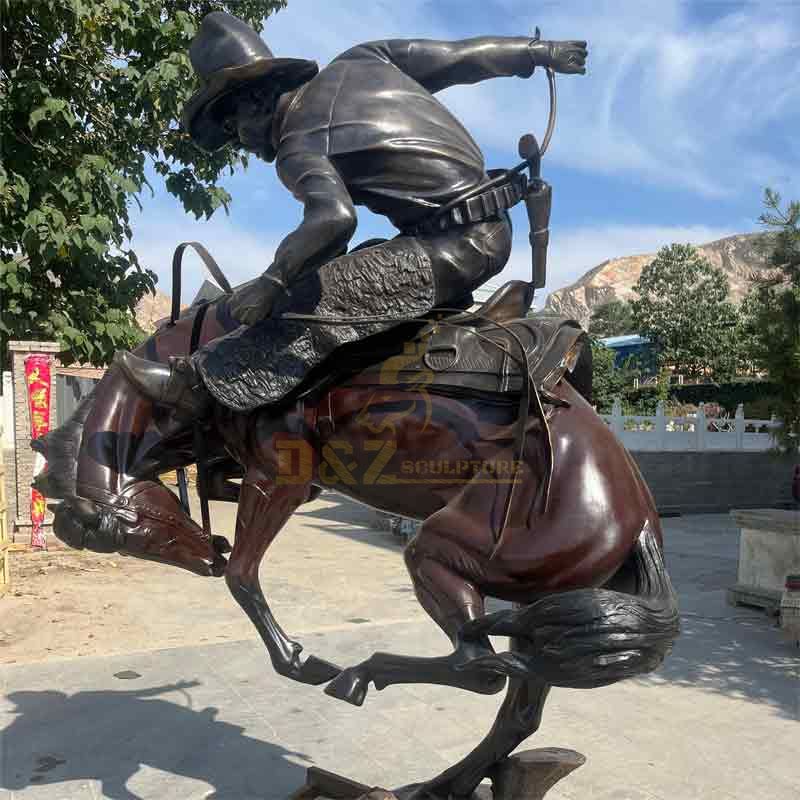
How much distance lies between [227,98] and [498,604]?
521 cm

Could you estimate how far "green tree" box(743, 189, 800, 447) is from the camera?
222 inches

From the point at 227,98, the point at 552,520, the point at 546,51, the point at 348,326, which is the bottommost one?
the point at 552,520

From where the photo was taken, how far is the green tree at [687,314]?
3139 cm

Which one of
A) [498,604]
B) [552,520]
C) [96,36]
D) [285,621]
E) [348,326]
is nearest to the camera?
[552,520]

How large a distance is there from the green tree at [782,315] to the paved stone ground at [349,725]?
71.5 inches

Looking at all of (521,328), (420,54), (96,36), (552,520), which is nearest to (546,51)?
(420,54)

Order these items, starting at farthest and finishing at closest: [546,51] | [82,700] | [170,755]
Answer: [82,700] < [170,755] < [546,51]

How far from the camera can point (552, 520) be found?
1.99 meters

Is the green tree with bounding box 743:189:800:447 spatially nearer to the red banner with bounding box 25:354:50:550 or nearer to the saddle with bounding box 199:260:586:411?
the saddle with bounding box 199:260:586:411

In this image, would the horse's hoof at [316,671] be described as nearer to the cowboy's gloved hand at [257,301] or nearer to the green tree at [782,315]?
the cowboy's gloved hand at [257,301]

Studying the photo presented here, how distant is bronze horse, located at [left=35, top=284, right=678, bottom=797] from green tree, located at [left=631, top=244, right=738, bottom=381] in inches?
1180

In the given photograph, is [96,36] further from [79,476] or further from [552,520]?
[552,520]

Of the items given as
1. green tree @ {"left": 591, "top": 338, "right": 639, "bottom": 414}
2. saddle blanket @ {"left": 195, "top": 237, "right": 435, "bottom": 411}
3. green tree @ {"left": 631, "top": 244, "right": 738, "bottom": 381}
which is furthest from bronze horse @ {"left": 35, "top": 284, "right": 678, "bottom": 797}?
green tree @ {"left": 631, "top": 244, "right": 738, "bottom": 381}

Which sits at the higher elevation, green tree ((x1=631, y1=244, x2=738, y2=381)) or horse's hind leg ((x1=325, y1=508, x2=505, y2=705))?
green tree ((x1=631, y1=244, x2=738, y2=381))
